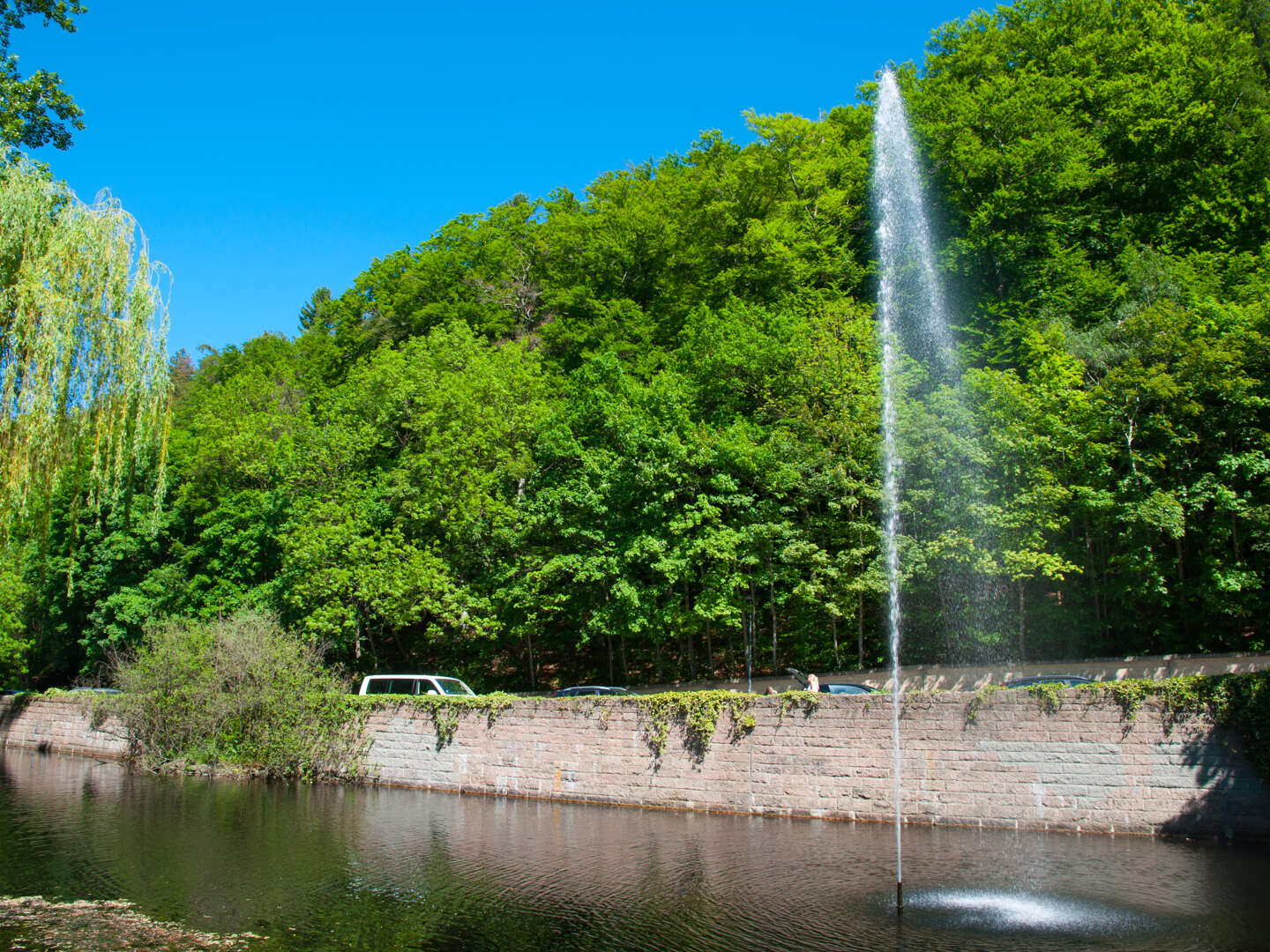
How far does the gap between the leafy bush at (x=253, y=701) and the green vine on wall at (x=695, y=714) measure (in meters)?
8.36

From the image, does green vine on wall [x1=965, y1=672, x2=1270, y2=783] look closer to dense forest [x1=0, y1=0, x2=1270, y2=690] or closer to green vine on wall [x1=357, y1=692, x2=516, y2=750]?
dense forest [x1=0, y1=0, x2=1270, y2=690]

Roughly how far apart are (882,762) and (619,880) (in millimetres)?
6180

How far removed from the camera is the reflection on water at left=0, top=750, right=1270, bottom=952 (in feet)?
33.5

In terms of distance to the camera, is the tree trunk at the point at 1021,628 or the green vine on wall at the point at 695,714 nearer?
the green vine on wall at the point at 695,714

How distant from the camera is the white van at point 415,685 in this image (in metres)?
24.4

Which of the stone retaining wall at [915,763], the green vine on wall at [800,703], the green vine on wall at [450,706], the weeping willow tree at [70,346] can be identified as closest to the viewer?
the stone retaining wall at [915,763]

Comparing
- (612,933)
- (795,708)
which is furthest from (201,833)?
(795,708)

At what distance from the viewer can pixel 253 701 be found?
2298 centimetres

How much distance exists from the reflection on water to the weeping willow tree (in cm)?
643

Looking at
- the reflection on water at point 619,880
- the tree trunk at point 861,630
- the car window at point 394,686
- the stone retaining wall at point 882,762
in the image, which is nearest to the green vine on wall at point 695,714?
the stone retaining wall at point 882,762

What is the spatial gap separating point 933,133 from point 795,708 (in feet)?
93.3

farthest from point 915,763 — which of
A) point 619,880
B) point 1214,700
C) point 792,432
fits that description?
point 792,432

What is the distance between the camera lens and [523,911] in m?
11.3

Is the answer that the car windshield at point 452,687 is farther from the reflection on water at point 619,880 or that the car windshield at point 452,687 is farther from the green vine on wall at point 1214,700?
the green vine on wall at point 1214,700
